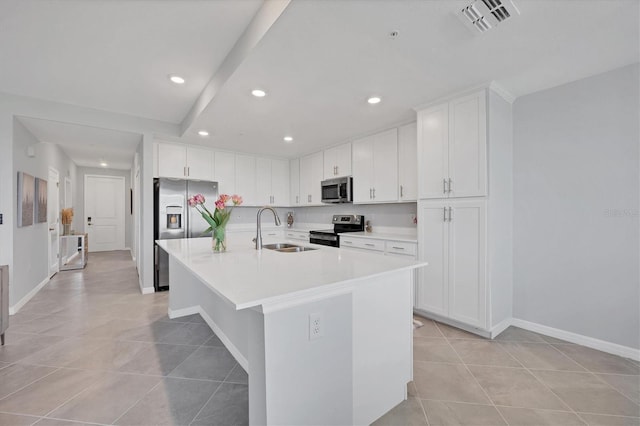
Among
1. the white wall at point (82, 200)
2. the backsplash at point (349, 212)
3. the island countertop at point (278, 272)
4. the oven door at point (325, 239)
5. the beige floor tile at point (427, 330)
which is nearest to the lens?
the island countertop at point (278, 272)

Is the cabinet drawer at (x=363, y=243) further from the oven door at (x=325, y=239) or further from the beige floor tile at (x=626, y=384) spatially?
the beige floor tile at (x=626, y=384)

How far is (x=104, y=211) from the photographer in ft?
25.6

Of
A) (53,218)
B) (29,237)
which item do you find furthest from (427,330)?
(53,218)

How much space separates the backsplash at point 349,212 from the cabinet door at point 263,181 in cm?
38

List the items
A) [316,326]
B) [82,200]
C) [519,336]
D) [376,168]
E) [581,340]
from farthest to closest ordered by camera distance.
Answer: [82,200]
[376,168]
[519,336]
[581,340]
[316,326]

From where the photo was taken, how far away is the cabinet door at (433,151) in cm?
271

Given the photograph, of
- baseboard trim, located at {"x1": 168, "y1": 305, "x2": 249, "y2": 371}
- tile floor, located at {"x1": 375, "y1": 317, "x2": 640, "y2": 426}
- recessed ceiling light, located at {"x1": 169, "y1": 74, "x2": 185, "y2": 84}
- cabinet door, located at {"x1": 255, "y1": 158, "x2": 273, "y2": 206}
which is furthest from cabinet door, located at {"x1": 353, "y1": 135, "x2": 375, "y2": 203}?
baseboard trim, located at {"x1": 168, "y1": 305, "x2": 249, "y2": 371}

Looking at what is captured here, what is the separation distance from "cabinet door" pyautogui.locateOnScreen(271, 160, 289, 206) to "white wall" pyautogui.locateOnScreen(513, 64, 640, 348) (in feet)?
12.9

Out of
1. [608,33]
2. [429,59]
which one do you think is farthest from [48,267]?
[608,33]

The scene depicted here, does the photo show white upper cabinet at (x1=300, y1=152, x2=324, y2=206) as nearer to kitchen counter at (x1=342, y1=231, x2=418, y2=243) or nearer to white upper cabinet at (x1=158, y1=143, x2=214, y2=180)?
kitchen counter at (x1=342, y1=231, x2=418, y2=243)

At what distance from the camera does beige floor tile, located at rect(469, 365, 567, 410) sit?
163 cm

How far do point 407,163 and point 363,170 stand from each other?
2.45ft

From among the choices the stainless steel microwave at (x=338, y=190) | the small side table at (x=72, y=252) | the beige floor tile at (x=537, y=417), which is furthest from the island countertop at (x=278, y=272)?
the small side table at (x=72, y=252)

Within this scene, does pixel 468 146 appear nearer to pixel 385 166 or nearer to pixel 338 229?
pixel 385 166
